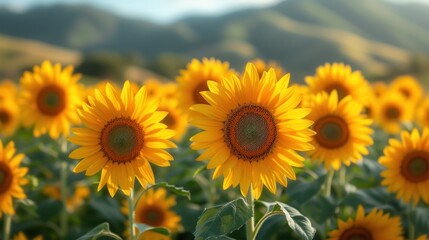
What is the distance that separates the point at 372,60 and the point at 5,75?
9693 centimetres

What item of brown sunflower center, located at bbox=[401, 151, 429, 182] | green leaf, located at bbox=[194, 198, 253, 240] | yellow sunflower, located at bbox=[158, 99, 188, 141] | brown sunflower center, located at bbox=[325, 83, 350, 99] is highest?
brown sunflower center, located at bbox=[325, 83, 350, 99]

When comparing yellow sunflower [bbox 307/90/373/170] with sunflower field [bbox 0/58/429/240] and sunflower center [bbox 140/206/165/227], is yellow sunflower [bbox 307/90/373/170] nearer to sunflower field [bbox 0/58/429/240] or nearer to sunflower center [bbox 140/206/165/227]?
sunflower field [bbox 0/58/429/240]

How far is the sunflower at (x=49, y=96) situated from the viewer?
674cm

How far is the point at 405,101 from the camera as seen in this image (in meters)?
9.51

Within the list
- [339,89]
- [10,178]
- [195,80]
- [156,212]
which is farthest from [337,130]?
[10,178]

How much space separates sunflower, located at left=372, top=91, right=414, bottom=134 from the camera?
912 centimetres

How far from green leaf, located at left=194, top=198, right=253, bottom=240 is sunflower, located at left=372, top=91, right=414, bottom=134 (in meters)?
5.86

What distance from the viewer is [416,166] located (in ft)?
16.7

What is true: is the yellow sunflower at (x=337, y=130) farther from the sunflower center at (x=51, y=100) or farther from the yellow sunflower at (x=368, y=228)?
the sunflower center at (x=51, y=100)

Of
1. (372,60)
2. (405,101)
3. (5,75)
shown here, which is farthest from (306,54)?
(405,101)

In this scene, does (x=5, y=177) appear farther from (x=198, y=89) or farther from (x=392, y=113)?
(x=392, y=113)

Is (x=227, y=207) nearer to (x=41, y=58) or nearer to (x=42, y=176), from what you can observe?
(x=42, y=176)

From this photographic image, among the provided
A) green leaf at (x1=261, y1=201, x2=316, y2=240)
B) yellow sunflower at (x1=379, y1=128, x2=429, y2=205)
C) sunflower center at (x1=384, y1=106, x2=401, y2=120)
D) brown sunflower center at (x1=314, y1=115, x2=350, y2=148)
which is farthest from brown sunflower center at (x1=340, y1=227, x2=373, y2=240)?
sunflower center at (x1=384, y1=106, x2=401, y2=120)

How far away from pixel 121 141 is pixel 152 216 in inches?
102
